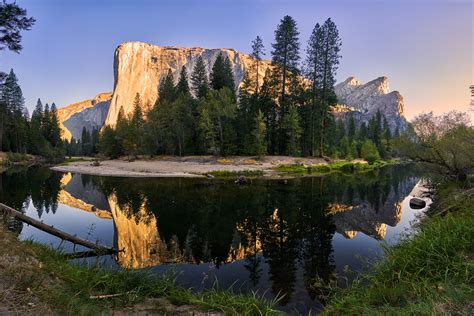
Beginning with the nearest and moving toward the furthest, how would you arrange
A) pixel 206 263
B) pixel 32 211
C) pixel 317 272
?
pixel 317 272 < pixel 206 263 < pixel 32 211

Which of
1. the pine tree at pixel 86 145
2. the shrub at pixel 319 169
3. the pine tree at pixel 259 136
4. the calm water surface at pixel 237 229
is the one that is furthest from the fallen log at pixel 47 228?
the pine tree at pixel 86 145

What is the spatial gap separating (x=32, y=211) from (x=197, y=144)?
43.6 metres

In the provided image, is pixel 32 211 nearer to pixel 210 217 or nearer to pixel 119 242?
pixel 119 242

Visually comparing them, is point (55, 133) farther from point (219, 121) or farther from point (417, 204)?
point (417, 204)

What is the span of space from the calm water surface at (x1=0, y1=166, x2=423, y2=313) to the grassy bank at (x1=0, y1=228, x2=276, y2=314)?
86 cm

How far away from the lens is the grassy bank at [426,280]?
11.3ft

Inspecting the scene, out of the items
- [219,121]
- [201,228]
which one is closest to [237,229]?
[201,228]

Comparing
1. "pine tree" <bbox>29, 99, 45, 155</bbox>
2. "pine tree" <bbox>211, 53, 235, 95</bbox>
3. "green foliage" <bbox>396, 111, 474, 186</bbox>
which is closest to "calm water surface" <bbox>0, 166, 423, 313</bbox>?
"green foliage" <bbox>396, 111, 474, 186</bbox>

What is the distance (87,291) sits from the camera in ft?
15.1

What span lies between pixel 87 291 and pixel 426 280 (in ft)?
18.4

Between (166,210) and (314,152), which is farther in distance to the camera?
(314,152)

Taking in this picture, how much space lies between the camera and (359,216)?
Answer: 649 inches

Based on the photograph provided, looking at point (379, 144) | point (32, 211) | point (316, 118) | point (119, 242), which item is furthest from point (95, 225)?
point (379, 144)

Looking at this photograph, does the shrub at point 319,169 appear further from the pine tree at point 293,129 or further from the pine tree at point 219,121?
the pine tree at point 219,121
